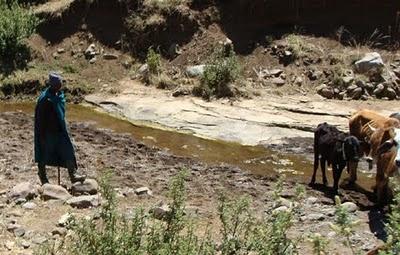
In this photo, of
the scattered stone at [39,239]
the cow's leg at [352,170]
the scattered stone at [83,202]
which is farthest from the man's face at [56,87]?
the cow's leg at [352,170]

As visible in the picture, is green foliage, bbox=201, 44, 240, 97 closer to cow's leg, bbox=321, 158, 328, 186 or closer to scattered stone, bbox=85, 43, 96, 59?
scattered stone, bbox=85, 43, 96, 59

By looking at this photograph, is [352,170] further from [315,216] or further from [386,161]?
[315,216]

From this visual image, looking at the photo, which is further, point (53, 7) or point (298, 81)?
point (53, 7)

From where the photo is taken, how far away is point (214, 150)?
12.6 m

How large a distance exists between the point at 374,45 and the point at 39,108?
439 inches

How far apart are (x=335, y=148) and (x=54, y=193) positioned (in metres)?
4.25

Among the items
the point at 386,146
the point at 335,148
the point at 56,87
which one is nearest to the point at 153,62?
the point at 335,148

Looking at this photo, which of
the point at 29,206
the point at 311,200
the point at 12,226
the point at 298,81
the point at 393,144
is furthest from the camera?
the point at 298,81

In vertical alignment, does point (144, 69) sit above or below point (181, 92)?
above

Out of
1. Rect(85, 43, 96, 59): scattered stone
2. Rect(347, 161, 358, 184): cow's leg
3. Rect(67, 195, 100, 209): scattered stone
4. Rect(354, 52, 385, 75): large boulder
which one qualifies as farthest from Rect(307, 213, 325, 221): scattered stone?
Rect(85, 43, 96, 59): scattered stone

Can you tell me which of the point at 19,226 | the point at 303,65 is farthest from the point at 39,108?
the point at 303,65

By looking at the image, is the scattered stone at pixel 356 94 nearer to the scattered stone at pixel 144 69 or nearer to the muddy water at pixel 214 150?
the muddy water at pixel 214 150

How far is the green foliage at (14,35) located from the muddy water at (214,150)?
102 inches

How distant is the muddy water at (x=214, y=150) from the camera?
11.5 meters
